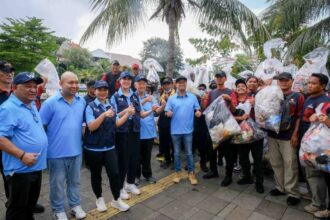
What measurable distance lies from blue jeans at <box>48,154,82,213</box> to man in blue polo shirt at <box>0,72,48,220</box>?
374 mm

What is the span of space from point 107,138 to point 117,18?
181 inches

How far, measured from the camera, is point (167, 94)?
4.65 meters

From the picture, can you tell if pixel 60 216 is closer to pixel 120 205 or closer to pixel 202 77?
pixel 120 205

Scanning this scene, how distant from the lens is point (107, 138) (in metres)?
2.86

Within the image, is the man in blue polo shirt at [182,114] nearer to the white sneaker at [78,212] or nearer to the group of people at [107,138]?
the group of people at [107,138]

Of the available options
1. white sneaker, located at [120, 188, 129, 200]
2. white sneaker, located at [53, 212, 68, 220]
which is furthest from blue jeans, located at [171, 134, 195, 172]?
white sneaker, located at [53, 212, 68, 220]

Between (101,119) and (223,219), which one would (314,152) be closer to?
(223,219)

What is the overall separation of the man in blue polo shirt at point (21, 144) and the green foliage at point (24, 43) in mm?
17973

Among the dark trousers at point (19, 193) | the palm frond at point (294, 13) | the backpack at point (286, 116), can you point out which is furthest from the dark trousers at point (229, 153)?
the palm frond at point (294, 13)

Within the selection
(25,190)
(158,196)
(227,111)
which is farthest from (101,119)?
(227,111)

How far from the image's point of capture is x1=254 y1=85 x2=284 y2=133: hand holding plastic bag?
3.21 m

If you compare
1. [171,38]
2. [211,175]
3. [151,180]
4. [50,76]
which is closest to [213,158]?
[211,175]

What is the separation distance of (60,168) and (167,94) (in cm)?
258

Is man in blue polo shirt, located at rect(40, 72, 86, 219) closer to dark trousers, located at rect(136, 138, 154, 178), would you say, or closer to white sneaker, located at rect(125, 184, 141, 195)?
white sneaker, located at rect(125, 184, 141, 195)
